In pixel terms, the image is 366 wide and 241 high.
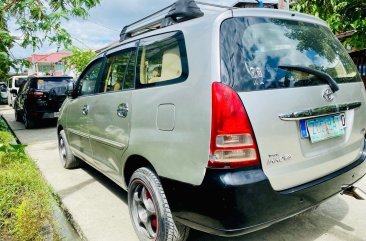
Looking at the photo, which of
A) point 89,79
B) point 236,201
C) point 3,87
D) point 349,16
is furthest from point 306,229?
point 3,87

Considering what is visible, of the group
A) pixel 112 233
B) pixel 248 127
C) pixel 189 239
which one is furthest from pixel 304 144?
pixel 112 233

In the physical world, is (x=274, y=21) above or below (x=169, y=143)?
above

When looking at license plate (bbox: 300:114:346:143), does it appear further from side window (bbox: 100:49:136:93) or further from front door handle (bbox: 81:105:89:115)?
front door handle (bbox: 81:105:89:115)

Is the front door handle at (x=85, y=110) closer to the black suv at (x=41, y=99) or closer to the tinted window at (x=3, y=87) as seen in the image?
the black suv at (x=41, y=99)

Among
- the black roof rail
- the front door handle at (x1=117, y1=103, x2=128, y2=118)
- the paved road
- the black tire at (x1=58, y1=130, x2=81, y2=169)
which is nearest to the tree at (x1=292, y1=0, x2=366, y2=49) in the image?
the paved road

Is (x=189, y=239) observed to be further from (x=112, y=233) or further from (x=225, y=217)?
(x=225, y=217)

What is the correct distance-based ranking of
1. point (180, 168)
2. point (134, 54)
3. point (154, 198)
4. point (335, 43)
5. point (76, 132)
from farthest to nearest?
point (76, 132)
point (134, 54)
point (335, 43)
point (154, 198)
point (180, 168)

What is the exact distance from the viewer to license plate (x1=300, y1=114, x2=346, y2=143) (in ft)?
7.28

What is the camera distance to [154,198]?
246cm

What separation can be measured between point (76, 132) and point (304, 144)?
3.07m

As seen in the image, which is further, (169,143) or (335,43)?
(335,43)

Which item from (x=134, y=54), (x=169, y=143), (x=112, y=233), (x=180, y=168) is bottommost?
(x=112, y=233)

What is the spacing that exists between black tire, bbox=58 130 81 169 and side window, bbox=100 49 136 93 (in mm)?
1800

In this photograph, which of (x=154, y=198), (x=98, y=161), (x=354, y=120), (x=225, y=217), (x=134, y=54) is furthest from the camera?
(x=98, y=161)
